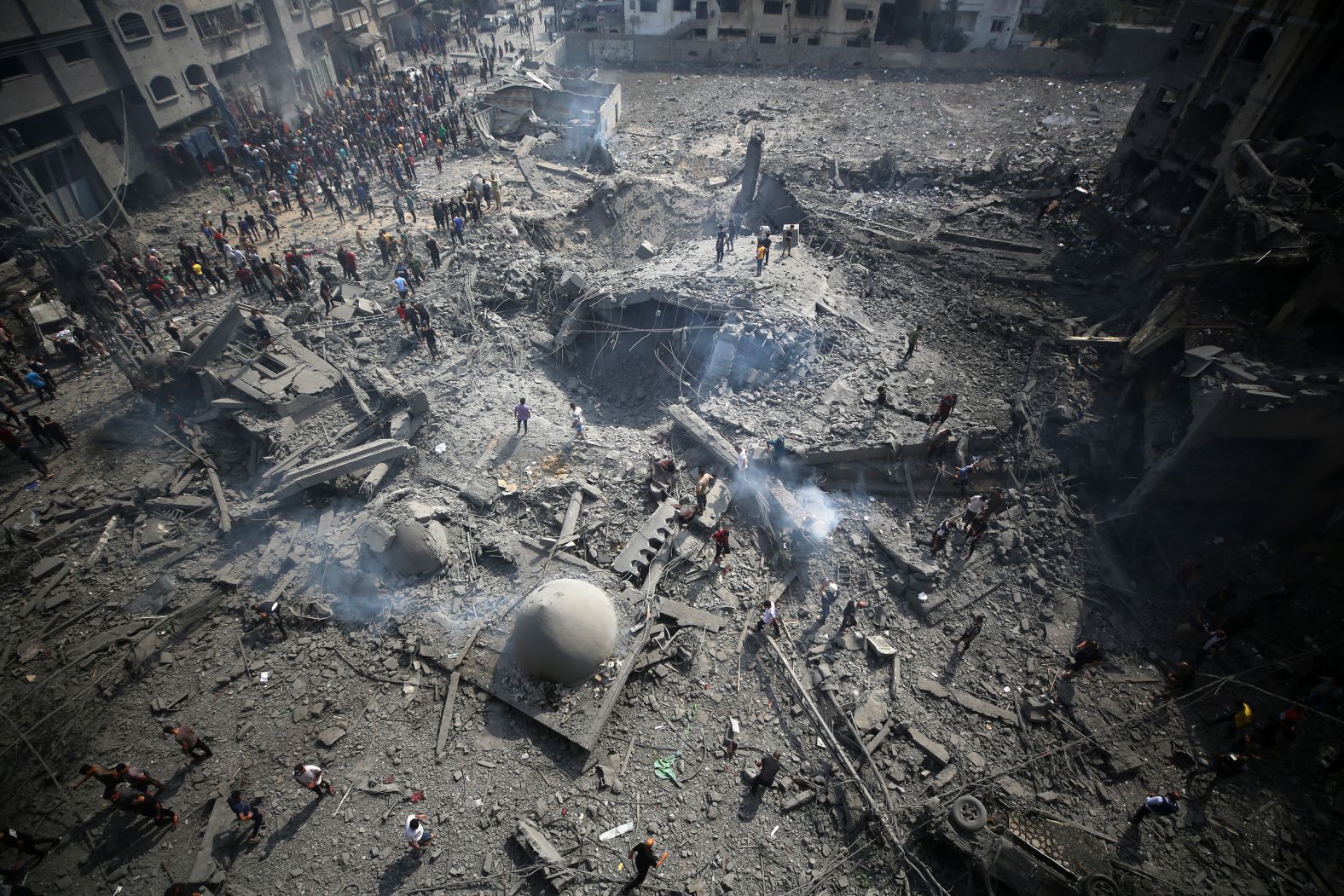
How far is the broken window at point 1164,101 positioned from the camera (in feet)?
72.9

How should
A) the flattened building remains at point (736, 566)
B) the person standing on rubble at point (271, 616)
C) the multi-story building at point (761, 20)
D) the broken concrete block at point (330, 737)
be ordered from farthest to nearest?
the multi-story building at point (761, 20), the person standing on rubble at point (271, 616), the broken concrete block at point (330, 737), the flattened building remains at point (736, 566)

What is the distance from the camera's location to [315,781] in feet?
29.2

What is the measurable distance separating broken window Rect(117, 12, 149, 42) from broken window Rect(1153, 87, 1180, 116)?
40.2 m

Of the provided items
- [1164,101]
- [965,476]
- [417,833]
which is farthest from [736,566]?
[1164,101]

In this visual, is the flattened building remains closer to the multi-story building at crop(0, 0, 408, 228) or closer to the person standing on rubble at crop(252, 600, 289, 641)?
the person standing on rubble at crop(252, 600, 289, 641)

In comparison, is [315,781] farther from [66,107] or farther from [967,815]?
[66,107]

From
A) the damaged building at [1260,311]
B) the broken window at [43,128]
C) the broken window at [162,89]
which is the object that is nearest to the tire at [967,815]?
the damaged building at [1260,311]

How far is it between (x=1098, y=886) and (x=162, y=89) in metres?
38.9

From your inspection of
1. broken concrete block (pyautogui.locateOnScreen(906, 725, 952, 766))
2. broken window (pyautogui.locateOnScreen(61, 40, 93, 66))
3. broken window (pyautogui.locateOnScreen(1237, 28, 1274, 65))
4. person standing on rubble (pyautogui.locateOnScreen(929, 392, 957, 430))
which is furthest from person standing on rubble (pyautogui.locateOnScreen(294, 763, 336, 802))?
broken window (pyautogui.locateOnScreen(1237, 28, 1274, 65))

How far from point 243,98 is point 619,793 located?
3713 cm

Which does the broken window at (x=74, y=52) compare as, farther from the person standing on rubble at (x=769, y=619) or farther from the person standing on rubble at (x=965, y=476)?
the person standing on rubble at (x=965, y=476)

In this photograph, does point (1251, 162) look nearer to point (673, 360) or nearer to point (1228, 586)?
point (1228, 586)

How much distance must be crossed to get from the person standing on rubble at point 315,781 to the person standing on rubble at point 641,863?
481 centimetres

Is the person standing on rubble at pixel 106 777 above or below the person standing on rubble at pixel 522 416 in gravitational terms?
below
